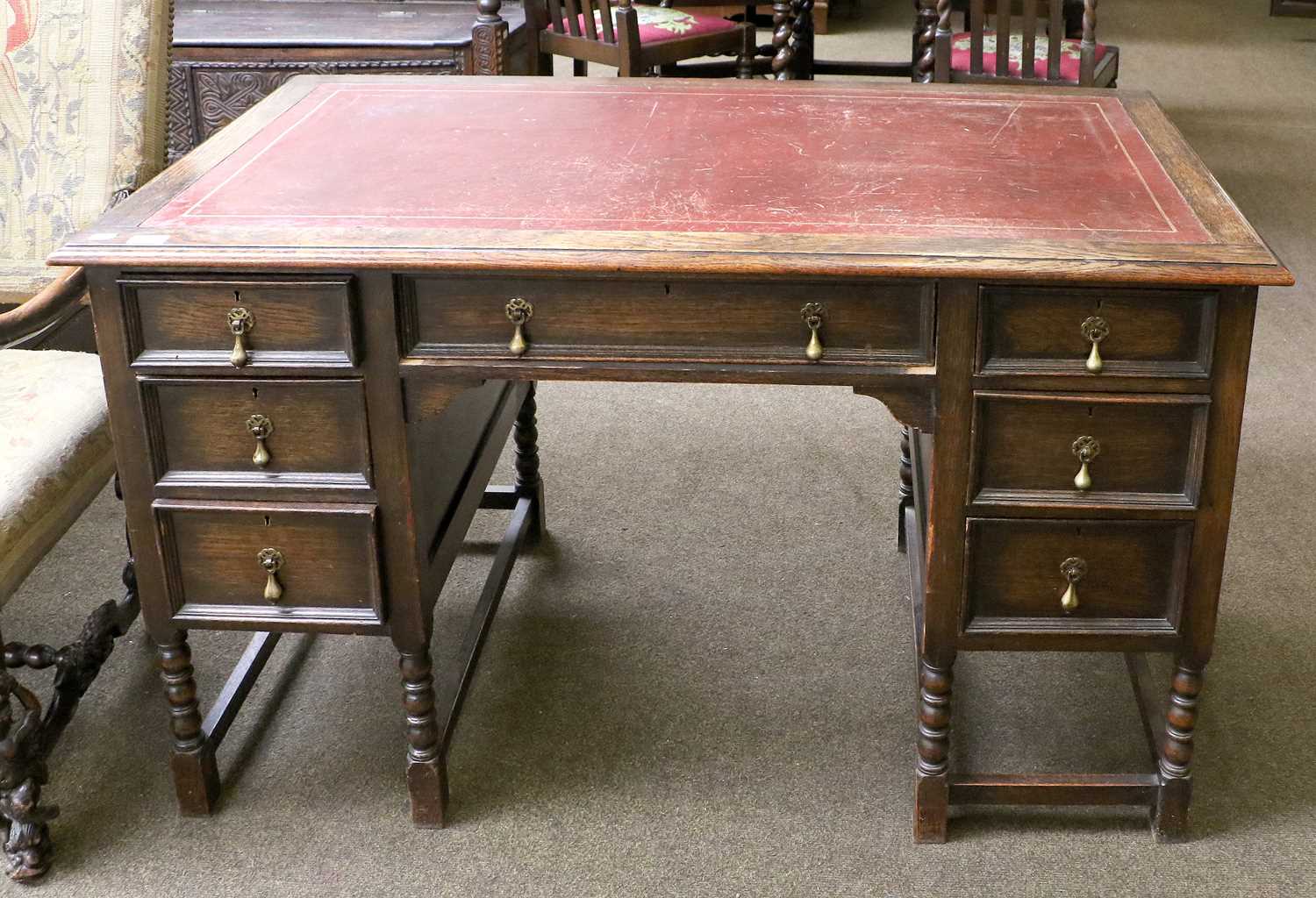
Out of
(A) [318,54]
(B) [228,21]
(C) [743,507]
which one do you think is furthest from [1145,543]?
(B) [228,21]

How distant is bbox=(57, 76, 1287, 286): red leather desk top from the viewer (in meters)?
1.74

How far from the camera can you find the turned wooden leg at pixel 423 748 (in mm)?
2008

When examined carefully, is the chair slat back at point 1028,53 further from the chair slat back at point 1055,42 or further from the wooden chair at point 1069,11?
the wooden chair at point 1069,11

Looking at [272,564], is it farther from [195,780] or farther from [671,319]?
[671,319]

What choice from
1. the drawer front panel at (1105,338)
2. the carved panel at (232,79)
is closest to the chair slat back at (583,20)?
the carved panel at (232,79)

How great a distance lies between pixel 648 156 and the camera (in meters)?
2.06

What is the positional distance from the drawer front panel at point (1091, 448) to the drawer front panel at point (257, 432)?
805mm

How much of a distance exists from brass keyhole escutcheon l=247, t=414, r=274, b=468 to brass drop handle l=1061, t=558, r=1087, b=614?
1.05m

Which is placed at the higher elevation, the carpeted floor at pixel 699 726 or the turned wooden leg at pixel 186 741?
the turned wooden leg at pixel 186 741

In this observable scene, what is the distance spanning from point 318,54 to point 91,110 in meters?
1.61

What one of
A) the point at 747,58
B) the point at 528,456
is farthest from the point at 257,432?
Result: the point at 747,58

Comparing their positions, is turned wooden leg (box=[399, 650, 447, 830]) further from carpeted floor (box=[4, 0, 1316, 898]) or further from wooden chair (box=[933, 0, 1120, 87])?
wooden chair (box=[933, 0, 1120, 87])

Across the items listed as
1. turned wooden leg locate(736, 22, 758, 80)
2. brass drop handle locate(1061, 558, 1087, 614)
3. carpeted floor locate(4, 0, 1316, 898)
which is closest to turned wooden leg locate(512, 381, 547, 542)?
carpeted floor locate(4, 0, 1316, 898)

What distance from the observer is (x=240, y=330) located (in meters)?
1.75
